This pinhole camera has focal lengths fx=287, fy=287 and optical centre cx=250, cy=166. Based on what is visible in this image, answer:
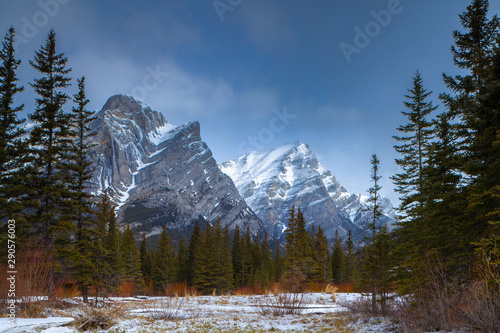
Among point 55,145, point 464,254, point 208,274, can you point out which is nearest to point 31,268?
point 55,145

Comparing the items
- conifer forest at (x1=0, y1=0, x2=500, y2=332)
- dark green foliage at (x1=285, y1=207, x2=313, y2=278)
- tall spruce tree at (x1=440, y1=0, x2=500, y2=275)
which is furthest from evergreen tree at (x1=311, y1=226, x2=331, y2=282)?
tall spruce tree at (x1=440, y1=0, x2=500, y2=275)

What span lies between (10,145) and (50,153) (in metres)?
2.18

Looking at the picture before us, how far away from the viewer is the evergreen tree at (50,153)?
62.2 ft

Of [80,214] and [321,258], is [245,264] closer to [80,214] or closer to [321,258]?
[321,258]

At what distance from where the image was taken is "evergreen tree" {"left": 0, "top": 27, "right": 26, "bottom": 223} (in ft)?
58.6

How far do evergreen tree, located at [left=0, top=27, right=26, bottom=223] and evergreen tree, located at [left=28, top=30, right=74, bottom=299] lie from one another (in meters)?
0.77

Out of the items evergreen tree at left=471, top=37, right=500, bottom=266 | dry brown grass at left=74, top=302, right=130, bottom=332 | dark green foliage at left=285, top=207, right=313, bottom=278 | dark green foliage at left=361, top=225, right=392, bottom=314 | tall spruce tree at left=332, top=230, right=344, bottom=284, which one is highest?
evergreen tree at left=471, top=37, right=500, bottom=266

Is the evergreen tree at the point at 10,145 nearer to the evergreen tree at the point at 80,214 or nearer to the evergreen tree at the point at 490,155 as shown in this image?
the evergreen tree at the point at 80,214

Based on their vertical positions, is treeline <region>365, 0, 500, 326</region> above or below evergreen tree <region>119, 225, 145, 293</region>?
above

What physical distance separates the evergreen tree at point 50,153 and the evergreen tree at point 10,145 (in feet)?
2.54

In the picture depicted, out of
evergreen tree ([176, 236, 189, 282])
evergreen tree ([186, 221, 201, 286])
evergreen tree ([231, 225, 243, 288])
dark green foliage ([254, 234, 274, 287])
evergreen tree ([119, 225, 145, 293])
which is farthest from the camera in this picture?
evergreen tree ([231, 225, 243, 288])

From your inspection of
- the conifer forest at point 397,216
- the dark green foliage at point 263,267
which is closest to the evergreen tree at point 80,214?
the conifer forest at point 397,216

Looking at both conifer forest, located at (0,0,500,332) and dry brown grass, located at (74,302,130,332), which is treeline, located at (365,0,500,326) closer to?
conifer forest, located at (0,0,500,332)

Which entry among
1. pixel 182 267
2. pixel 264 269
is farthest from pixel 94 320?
pixel 264 269
